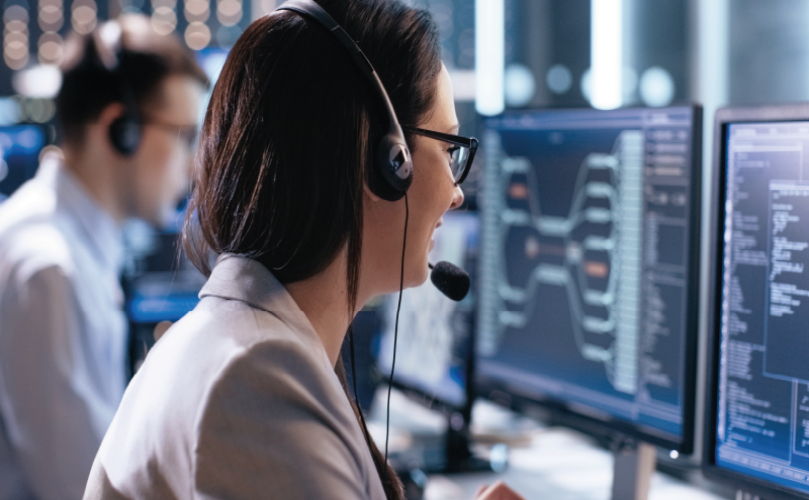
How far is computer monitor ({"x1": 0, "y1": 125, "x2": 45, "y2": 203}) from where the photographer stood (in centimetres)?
233

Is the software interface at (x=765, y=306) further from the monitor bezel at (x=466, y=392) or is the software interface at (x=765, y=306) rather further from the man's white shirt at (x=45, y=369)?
the man's white shirt at (x=45, y=369)

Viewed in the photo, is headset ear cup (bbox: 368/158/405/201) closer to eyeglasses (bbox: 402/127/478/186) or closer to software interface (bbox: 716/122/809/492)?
eyeglasses (bbox: 402/127/478/186)

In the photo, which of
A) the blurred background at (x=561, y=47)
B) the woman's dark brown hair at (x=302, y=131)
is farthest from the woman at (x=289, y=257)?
the blurred background at (x=561, y=47)

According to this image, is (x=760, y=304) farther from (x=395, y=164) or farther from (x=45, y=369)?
(x=45, y=369)

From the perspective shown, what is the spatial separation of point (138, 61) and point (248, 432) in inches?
47.0

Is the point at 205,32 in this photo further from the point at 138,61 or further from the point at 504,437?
the point at 504,437

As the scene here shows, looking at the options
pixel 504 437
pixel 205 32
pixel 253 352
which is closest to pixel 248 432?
pixel 253 352

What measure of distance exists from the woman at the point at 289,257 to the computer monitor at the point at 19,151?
187 centimetres

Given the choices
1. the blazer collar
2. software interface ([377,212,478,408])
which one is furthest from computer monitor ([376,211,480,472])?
the blazer collar

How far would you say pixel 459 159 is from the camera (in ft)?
2.59

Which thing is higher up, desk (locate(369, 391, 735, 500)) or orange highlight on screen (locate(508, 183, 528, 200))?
orange highlight on screen (locate(508, 183, 528, 200))

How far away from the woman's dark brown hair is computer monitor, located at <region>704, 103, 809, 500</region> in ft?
1.22

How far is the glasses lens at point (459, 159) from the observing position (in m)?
0.78

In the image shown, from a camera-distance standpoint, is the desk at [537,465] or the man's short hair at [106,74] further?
the man's short hair at [106,74]
